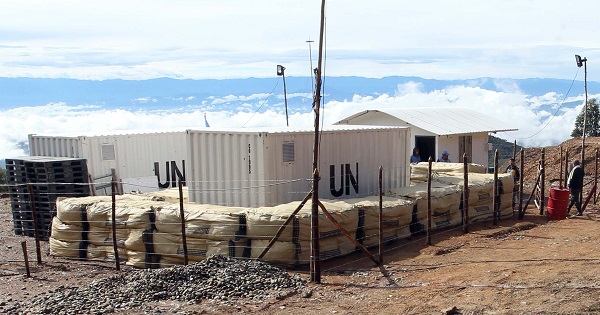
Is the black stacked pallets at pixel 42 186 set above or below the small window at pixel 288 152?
below

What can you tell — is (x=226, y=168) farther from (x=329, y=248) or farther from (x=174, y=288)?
(x=174, y=288)

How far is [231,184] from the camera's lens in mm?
12422

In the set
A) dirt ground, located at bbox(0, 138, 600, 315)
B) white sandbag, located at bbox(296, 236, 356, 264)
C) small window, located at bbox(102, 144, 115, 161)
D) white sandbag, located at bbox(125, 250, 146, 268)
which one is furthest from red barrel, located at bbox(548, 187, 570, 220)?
small window, located at bbox(102, 144, 115, 161)

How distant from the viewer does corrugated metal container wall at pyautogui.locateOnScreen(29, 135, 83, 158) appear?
51.5ft

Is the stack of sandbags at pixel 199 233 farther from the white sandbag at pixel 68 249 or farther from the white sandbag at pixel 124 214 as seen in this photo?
the white sandbag at pixel 68 249

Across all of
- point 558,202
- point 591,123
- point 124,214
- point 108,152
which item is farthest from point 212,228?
point 591,123

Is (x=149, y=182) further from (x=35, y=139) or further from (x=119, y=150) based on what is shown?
(x=35, y=139)

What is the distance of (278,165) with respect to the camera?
1196 centimetres

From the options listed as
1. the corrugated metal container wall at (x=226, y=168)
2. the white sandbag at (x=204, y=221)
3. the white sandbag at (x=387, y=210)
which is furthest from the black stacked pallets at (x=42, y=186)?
the white sandbag at (x=387, y=210)

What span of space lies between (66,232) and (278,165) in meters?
4.33

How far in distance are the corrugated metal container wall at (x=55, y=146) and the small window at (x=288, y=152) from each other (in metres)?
6.51

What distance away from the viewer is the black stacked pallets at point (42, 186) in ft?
44.6

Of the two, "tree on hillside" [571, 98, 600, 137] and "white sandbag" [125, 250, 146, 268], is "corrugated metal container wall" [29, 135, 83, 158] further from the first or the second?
"tree on hillside" [571, 98, 600, 137]

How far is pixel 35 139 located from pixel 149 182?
10.9 feet
